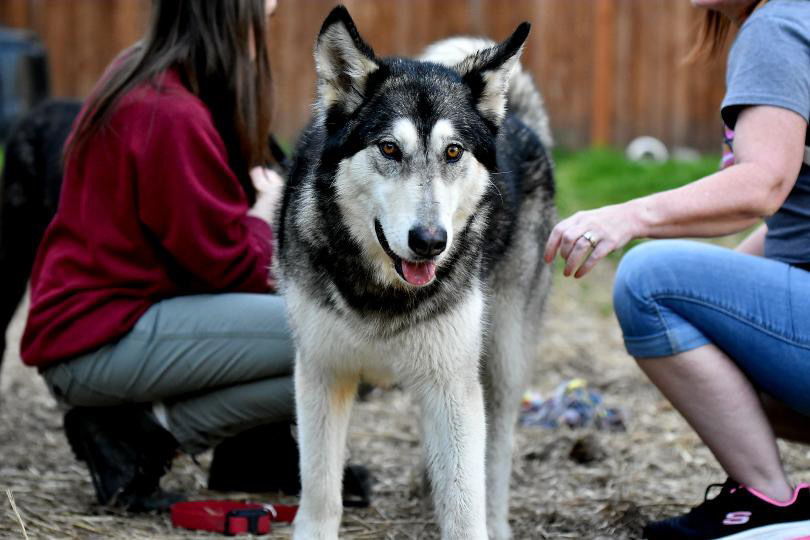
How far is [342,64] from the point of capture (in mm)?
2662

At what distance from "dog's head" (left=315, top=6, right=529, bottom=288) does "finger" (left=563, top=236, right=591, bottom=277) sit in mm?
299

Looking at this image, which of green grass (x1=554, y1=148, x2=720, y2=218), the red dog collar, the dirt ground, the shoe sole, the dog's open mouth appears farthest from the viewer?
green grass (x1=554, y1=148, x2=720, y2=218)

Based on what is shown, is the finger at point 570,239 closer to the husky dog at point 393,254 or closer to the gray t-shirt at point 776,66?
the husky dog at point 393,254

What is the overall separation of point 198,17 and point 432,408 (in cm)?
141

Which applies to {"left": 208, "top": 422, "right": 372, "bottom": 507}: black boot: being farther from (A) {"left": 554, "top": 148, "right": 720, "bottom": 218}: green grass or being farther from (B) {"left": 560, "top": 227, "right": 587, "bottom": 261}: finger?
(A) {"left": 554, "top": 148, "right": 720, "bottom": 218}: green grass

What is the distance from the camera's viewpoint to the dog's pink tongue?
2.51 meters

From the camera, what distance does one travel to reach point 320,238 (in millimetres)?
2762

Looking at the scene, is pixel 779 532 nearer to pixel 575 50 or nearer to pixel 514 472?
pixel 514 472

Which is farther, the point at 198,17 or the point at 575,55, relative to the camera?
the point at 575,55

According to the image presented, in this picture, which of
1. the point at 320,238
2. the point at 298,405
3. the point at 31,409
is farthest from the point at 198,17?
the point at 31,409

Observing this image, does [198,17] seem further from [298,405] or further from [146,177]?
[298,405]

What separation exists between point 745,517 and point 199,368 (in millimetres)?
1655

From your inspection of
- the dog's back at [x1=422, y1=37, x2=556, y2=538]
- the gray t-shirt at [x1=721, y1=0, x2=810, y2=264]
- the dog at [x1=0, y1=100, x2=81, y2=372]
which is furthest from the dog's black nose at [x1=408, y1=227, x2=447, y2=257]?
the dog at [x1=0, y1=100, x2=81, y2=372]

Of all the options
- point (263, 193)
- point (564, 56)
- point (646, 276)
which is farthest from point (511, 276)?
point (564, 56)
